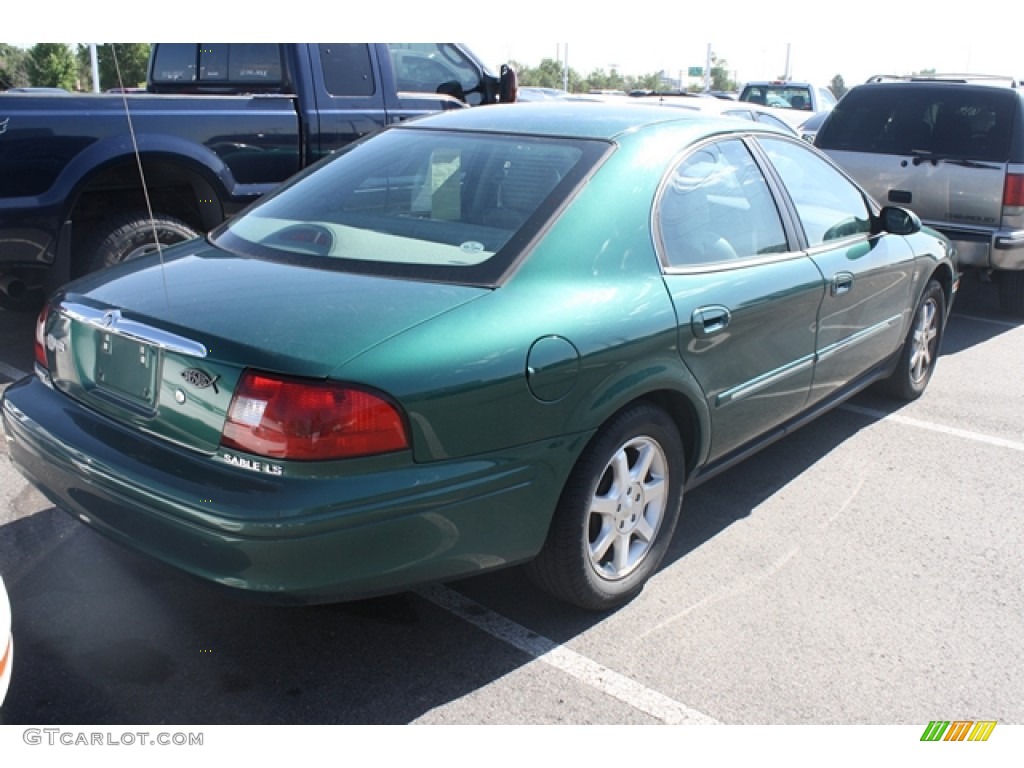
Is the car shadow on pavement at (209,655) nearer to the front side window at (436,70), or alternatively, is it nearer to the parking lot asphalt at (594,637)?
the parking lot asphalt at (594,637)

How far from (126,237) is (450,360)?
3685 millimetres

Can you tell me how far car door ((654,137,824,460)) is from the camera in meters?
3.40

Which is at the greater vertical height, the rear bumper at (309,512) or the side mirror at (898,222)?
the side mirror at (898,222)

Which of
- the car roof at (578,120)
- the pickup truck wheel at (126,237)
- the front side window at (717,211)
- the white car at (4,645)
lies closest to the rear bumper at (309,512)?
the white car at (4,645)

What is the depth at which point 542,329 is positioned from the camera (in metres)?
2.82

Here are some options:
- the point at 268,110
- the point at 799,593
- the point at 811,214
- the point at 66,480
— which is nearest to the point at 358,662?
the point at 66,480

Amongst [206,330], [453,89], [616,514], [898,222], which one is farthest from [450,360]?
[453,89]

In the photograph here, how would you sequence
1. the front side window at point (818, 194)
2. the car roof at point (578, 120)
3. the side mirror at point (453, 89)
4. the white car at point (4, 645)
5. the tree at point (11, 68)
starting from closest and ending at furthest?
the white car at point (4, 645) → the car roof at point (578, 120) → the front side window at point (818, 194) → the tree at point (11, 68) → the side mirror at point (453, 89)

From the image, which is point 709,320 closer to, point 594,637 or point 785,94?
point 594,637

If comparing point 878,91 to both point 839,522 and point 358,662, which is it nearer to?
point 839,522

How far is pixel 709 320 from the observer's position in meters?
3.41

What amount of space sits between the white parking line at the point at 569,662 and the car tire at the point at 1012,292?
21.0 feet

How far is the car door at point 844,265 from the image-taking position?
13.8 ft

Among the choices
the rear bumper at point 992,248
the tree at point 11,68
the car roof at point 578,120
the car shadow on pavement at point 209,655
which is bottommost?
the car shadow on pavement at point 209,655
